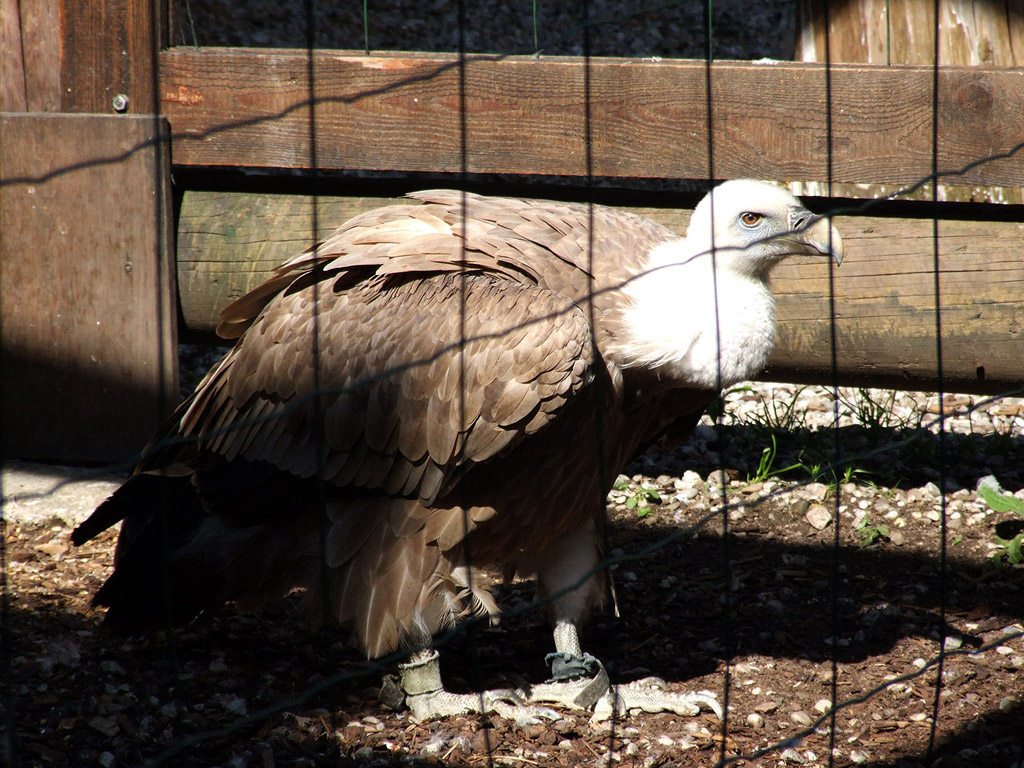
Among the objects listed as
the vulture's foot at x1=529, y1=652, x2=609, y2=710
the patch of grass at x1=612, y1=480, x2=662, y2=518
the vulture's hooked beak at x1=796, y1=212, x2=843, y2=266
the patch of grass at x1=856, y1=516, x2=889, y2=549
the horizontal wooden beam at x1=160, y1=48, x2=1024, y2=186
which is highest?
the horizontal wooden beam at x1=160, y1=48, x2=1024, y2=186

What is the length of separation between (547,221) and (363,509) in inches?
38.7

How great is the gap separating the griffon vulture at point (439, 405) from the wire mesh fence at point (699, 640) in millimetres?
84

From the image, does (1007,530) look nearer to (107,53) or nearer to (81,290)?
(81,290)

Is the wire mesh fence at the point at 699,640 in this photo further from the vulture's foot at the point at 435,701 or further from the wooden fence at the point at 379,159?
the wooden fence at the point at 379,159

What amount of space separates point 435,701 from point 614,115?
2105 millimetres

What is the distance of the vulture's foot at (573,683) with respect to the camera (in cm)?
316

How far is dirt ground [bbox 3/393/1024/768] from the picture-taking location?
2.78 metres

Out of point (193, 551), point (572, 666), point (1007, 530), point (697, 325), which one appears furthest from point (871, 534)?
point (193, 551)

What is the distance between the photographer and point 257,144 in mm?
3801

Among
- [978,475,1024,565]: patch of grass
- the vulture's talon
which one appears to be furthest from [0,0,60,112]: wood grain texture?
[978,475,1024,565]: patch of grass

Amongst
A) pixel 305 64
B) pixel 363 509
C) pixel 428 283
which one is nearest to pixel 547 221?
pixel 428 283

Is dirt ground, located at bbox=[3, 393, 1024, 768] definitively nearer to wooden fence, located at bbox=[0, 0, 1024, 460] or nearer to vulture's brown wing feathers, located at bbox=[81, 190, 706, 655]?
vulture's brown wing feathers, located at bbox=[81, 190, 706, 655]

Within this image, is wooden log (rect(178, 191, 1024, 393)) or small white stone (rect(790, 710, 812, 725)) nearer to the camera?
small white stone (rect(790, 710, 812, 725))

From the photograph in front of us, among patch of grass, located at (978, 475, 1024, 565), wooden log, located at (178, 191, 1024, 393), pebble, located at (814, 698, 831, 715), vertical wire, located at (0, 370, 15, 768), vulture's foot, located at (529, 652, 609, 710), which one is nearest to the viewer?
vertical wire, located at (0, 370, 15, 768)
